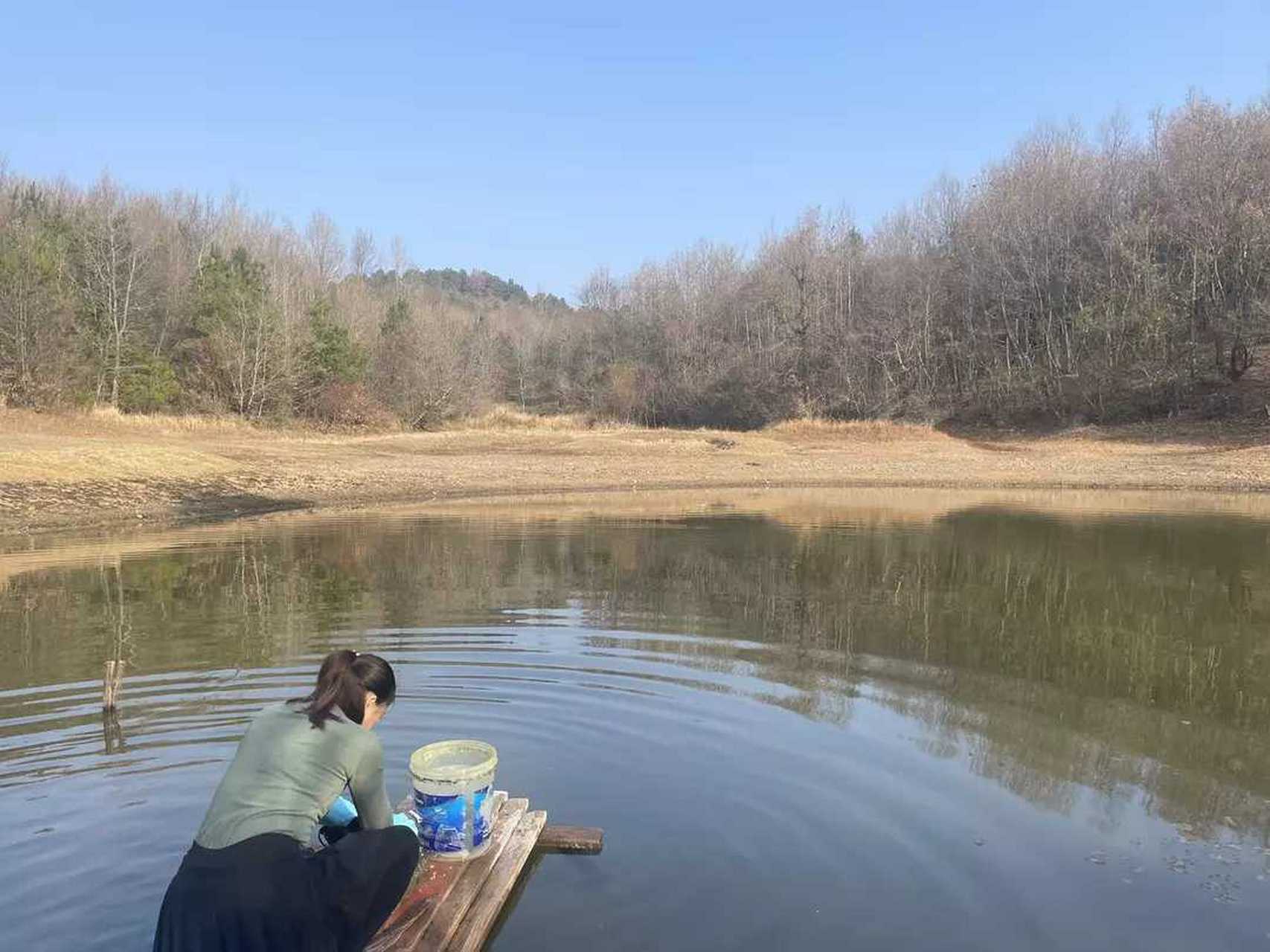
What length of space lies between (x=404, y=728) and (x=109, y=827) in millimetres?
2524

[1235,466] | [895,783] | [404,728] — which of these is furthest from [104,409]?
[1235,466]

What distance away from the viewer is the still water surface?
510 centimetres

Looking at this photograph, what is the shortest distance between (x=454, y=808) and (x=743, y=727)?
3620 mm

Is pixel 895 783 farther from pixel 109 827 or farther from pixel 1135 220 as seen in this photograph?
pixel 1135 220

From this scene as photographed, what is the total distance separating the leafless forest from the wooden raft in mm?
43973

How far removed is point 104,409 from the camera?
42.1m

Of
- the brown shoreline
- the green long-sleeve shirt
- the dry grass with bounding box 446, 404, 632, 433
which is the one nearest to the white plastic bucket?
the green long-sleeve shirt

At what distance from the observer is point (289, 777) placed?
3834 mm

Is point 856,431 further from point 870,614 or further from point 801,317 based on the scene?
point 870,614

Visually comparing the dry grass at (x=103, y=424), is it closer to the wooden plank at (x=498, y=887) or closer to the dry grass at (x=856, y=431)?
the dry grass at (x=856, y=431)

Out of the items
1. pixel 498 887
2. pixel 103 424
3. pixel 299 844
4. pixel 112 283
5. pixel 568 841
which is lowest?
pixel 568 841

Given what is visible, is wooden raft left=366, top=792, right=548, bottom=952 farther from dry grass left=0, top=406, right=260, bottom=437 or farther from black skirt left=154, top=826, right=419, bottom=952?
dry grass left=0, top=406, right=260, bottom=437

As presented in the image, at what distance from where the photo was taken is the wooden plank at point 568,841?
18.6 feet

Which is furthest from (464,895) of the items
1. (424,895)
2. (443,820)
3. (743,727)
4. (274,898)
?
(743,727)
